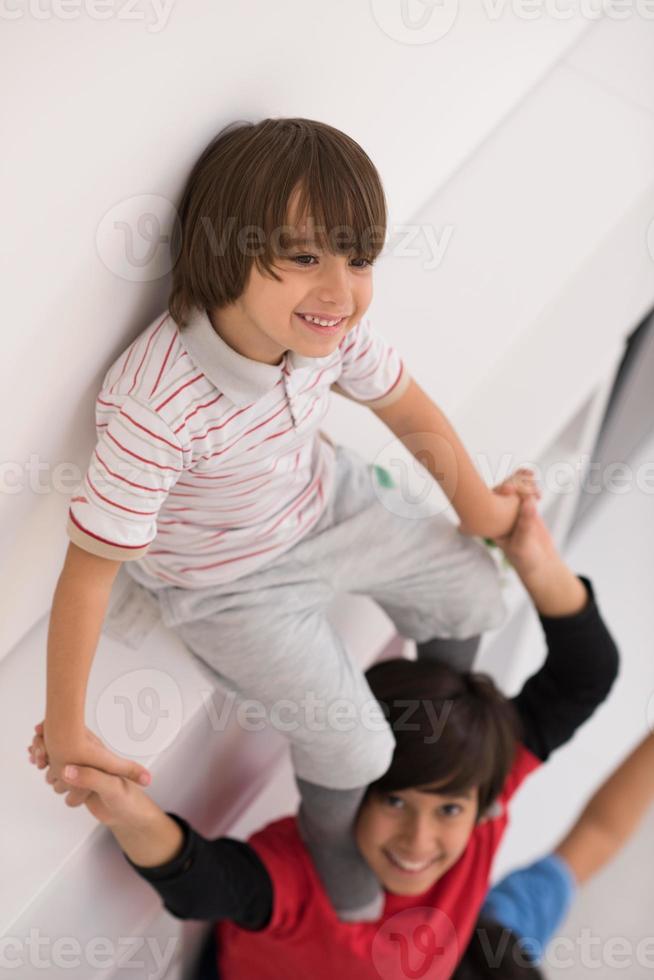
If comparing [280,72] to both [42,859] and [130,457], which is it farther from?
[42,859]

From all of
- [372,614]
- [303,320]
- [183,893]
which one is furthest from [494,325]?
[183,893]

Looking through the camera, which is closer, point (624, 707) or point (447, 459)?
point (447, 459)

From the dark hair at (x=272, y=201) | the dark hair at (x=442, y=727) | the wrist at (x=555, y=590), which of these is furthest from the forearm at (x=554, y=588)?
the dark hair at (x=272, y=201)

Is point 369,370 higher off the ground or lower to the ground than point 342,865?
higher

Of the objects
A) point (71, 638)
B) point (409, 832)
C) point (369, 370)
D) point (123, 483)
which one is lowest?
point (409, 832)

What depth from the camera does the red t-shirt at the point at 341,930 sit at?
3.41ft

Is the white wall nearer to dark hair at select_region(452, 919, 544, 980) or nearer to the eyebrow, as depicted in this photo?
the eyebrow

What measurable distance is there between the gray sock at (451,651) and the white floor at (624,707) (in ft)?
0.91

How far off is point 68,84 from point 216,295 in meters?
0.14

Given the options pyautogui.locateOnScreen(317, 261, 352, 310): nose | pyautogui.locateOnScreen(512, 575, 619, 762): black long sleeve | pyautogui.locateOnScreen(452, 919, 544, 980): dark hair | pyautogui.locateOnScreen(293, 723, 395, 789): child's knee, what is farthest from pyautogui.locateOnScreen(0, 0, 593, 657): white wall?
pyautogui.locateOnScreen(452, 919, 544, 980): dark hair

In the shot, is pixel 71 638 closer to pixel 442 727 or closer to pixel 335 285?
pixel 335 285

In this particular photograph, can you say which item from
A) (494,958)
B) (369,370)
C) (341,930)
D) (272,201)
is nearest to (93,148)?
(272,201)

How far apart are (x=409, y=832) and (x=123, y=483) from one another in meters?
0.50

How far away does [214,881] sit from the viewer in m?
0.91
